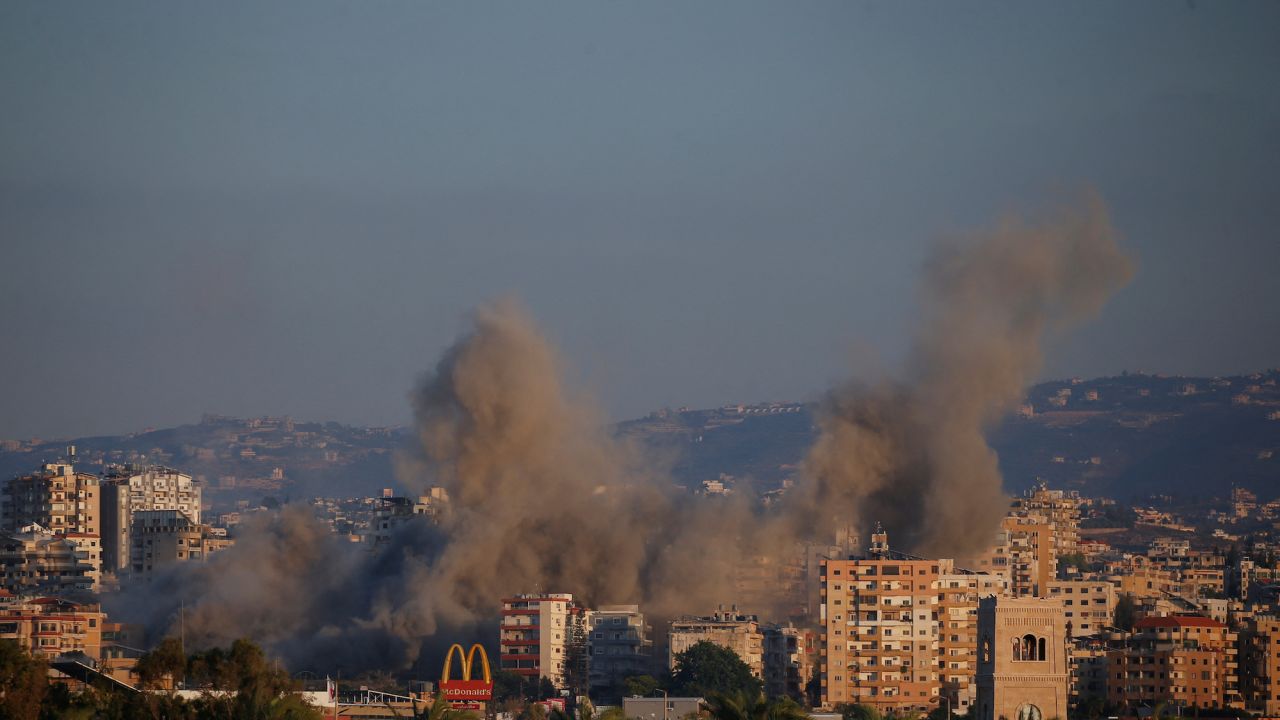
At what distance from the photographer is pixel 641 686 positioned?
8312 cm

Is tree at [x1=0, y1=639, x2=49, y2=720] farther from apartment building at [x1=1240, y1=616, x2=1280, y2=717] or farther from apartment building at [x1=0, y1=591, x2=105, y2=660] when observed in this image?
apartment building at [x1=1240, y1=616, x2=1280, y2=717]

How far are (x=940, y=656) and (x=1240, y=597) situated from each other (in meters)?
44.7

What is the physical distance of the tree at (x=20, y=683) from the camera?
127 feet

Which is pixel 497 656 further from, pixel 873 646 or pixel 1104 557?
pixel 1104 557

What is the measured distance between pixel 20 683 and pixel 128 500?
3498 inches

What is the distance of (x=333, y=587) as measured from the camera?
94250 mm

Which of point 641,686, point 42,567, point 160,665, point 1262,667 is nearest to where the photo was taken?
point 160,665

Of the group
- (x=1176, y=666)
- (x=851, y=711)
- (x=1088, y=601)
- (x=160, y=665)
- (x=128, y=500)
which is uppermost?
(x=128, y=500)

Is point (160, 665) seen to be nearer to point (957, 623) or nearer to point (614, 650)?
point (957, 623)

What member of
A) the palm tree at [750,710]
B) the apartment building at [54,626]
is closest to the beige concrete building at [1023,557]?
the apartment building at [54,626]

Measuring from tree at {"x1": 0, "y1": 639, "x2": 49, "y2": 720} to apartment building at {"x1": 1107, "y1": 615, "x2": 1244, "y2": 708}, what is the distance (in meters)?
51.1

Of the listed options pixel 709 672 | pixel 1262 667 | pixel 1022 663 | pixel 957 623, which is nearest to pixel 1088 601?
pixel 1262 667

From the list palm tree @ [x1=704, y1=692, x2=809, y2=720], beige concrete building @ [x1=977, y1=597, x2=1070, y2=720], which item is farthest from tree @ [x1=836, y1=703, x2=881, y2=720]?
palm tree @ [x1=704, y1=692, x2=809, y2=720]

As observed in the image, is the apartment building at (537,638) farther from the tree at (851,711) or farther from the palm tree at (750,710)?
the palm tree at (750,710)
